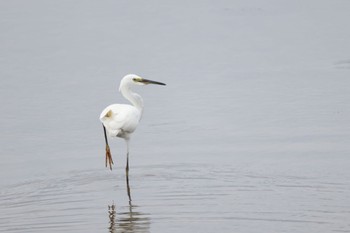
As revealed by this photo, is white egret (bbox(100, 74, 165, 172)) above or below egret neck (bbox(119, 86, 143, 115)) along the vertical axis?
below

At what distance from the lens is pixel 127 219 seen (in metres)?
9.03

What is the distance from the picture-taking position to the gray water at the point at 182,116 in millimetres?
9266

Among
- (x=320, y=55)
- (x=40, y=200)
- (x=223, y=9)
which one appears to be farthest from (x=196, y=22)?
(x=40, y=200)

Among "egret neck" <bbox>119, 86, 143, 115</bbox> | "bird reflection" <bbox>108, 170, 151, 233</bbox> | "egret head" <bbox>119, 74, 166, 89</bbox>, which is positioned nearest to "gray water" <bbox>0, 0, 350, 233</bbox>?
"bird reflection" <bbox>108, 170, 151, 233</bbox>

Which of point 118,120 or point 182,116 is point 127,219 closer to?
point 118,120

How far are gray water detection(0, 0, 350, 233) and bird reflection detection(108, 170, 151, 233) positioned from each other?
0.08 feet

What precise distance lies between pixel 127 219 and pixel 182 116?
5.49m

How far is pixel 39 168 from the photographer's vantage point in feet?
38.4

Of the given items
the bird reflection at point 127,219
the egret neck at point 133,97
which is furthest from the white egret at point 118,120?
the bird reflection at point 127,219

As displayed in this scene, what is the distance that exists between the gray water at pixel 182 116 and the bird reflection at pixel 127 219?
0.02 m

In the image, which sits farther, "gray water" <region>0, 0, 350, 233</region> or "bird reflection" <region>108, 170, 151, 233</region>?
"gray water" <region>0, 0, 350, 233</region>

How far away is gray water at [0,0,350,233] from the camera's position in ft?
30.4

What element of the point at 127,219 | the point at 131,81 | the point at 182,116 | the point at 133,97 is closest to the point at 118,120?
the point at 133,97

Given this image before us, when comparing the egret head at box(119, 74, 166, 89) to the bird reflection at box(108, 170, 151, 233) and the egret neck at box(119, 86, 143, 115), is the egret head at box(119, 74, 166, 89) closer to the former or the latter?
the egret neck at box(119, 86, 143, 115)
